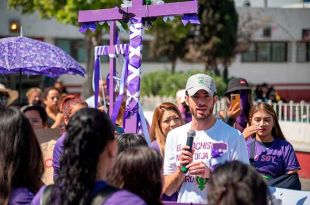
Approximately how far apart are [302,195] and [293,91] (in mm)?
31023

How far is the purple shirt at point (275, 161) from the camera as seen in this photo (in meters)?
5.75

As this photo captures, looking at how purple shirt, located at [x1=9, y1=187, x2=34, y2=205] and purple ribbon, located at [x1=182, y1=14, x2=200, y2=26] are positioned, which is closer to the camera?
purple shirt, located at [x1=9, y1=187, x2=34, y2=205]

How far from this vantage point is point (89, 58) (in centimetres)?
2441

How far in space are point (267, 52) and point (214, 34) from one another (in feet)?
23.4

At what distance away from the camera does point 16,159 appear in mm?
3531

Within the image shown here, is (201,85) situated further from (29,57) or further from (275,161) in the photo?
(29,57)

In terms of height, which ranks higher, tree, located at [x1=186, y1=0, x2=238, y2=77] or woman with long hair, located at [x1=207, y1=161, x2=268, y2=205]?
tree, located at [x1=186, y1=0, x2=238, y2=77]

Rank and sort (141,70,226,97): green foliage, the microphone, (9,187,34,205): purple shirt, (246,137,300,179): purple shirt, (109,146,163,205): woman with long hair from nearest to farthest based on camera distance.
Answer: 1. (109,146,163,205): woman with long hair
2. (9,187,34,205): purple shirt
3. the microphone
4. (246,137,300,179): purple shirt
5. (141,70,226,97): green foliage

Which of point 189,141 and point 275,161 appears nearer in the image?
point 189,141

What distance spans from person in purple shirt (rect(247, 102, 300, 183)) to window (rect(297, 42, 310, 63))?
3084 cm

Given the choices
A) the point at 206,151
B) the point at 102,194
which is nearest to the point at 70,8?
the point at 206,151

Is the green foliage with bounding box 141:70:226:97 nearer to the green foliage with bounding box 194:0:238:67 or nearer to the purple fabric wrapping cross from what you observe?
the green foliage with bounding box 194:0:238:67

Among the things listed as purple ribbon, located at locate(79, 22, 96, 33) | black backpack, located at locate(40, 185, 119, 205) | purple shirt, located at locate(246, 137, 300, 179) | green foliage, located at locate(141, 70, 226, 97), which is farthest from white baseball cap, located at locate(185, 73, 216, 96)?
green foliage, located at locate(141, 70, 226, 97)

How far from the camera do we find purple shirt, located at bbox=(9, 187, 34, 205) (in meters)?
3.49
